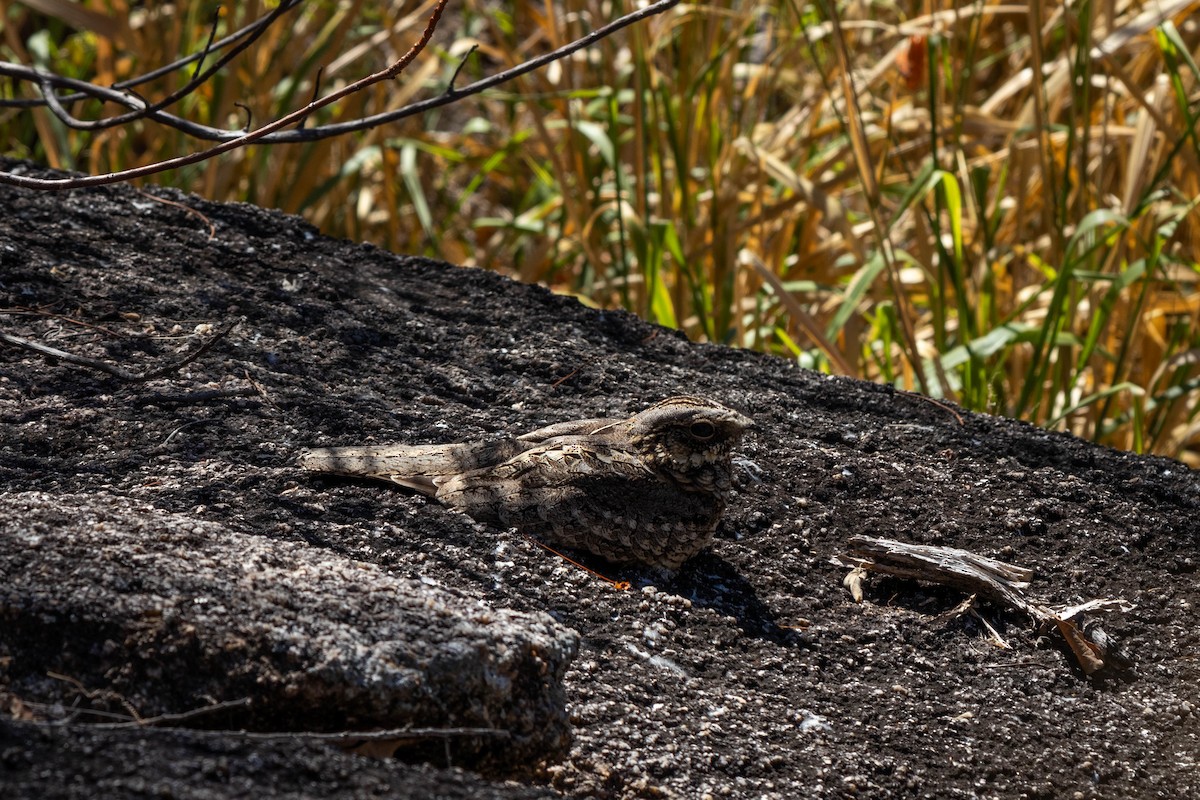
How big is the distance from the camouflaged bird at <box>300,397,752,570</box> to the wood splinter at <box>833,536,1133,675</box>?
35 centimetres

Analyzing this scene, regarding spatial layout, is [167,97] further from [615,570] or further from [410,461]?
[615,570]

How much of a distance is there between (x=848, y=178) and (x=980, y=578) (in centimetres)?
230

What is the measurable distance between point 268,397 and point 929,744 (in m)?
1.60

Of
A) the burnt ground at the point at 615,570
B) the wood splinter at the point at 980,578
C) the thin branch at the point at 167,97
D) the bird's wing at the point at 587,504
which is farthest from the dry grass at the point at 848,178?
the thin branch at the point at 167,97

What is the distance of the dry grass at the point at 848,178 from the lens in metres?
3.87

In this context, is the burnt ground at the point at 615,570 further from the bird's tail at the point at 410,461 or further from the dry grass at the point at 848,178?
the dry grass at the point at 848,178

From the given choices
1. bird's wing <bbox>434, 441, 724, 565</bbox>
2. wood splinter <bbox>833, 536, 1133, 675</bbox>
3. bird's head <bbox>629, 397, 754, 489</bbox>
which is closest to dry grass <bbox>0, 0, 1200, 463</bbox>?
wood splinter <bbox>833, 536, 1133, 675</bbox>

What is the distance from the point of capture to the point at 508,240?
20.3 ft

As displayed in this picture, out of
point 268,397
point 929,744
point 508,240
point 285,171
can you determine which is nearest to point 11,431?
point 268,397

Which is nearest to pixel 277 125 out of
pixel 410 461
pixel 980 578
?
pixel 410 461

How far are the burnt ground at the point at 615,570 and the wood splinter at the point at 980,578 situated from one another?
4cm

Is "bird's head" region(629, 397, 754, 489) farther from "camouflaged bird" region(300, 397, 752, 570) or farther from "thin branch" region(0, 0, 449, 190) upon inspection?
"thin branch" region(0, 0, 449, 190)

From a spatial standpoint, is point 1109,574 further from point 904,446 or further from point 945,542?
point 904,446

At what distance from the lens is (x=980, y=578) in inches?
98.3
